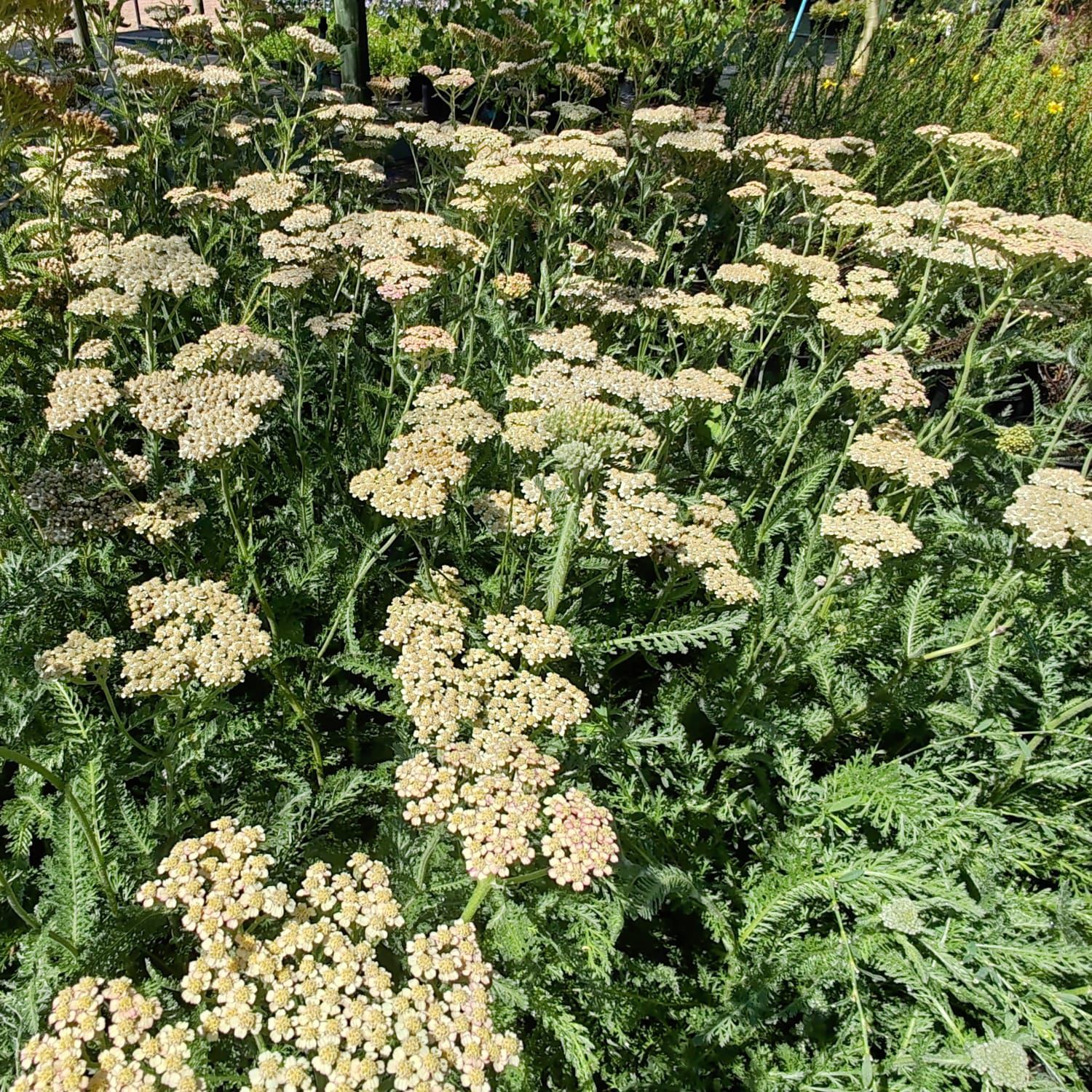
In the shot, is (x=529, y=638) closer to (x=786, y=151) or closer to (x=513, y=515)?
(x=513, y=515)

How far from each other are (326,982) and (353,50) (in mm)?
5219

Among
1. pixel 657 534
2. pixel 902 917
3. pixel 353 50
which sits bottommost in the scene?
pixel 902 917

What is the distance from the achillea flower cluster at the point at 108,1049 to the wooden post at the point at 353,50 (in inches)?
184

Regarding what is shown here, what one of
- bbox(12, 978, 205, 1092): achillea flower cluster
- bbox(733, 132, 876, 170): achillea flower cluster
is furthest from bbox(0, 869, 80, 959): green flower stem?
bbox(733, 132, 876, 170): achillea flower cluster

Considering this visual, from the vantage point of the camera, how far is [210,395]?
2.03 m

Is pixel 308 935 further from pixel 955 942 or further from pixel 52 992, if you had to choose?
pixel 955 942

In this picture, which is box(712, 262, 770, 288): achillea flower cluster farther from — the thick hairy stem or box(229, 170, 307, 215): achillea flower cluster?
box(229, 170, 307, 215): achillea flower cluster

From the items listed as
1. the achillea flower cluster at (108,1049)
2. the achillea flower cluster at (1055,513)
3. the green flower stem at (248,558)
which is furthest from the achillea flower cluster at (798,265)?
the achillea flower cluster at (108,1049)

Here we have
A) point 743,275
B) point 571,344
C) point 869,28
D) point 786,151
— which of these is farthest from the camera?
point 869,28

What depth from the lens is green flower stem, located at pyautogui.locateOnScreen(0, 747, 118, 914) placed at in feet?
3.80

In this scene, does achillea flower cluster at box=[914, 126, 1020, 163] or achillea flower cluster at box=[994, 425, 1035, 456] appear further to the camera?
achillea flower cluster at box=[914, 126, 1020, 163]

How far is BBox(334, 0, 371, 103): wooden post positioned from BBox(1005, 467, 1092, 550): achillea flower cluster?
4.22 metres

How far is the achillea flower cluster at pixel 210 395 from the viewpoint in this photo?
6.32ft

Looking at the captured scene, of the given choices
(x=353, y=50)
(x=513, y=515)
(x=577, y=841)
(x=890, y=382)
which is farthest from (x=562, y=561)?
(x=353, y=50)
